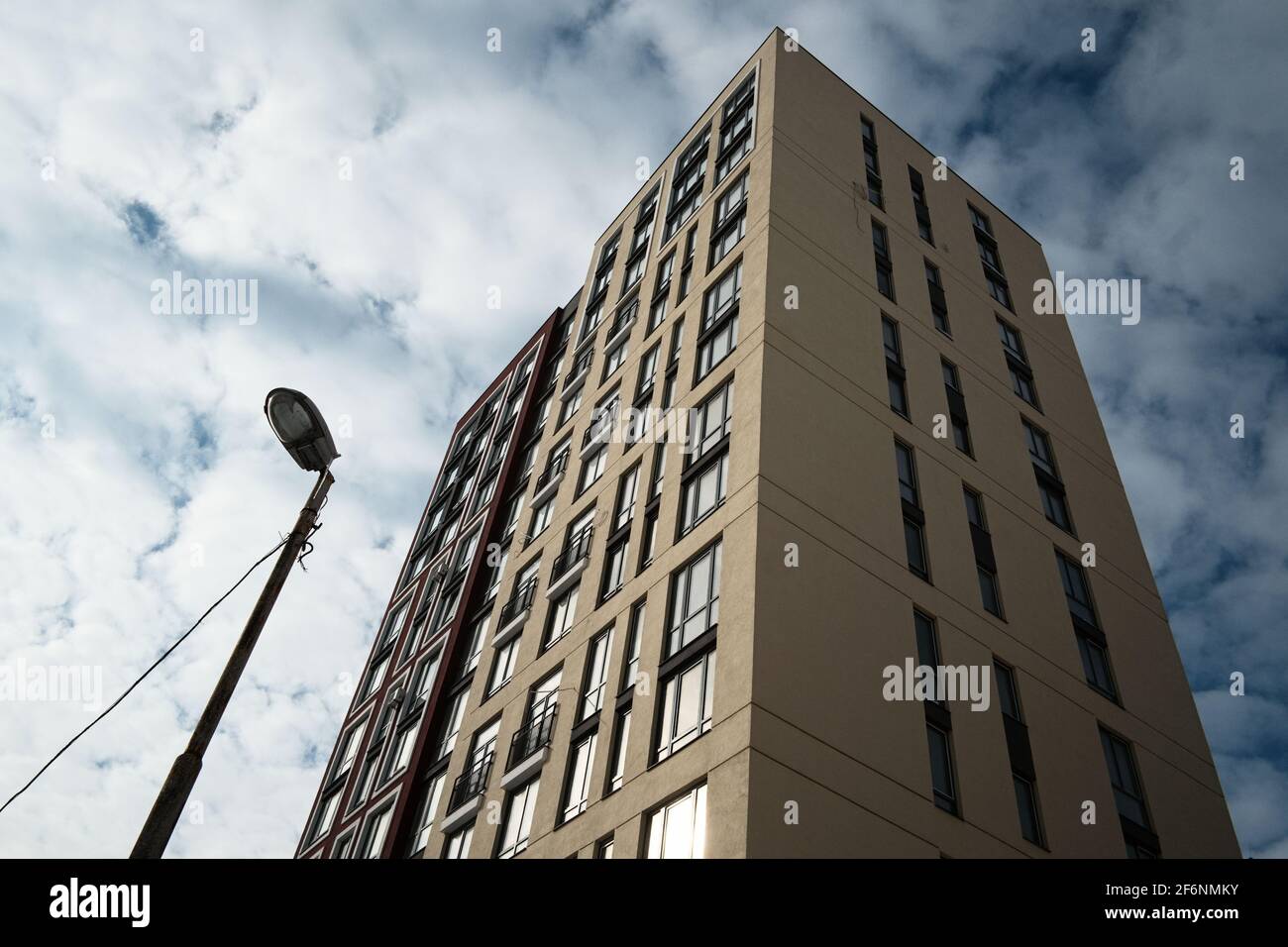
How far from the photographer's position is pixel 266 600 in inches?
347

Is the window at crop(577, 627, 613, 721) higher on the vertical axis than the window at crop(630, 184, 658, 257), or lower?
lower

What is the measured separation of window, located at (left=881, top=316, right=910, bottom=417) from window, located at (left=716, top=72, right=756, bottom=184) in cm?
980

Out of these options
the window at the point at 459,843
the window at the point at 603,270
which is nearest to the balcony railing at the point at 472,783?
the window at the point at 459,843

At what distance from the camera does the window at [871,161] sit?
36438mm

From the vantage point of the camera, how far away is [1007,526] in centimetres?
2802

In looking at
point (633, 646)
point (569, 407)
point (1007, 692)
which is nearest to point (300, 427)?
point (633, 646)

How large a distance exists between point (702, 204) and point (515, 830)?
23708mm

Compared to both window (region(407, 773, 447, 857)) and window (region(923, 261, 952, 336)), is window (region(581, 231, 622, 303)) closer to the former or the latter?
window (region(923, 261, 952, 336))

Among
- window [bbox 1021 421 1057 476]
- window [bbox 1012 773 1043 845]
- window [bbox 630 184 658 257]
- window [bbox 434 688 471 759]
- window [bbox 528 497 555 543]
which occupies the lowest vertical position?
window [bbox 1012 773 1043 845]

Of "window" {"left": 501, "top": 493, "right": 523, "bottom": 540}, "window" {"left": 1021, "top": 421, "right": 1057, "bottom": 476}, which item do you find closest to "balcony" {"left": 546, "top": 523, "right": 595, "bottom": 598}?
"window" {"left": 501, "top": 493, "right": 523, "bottom": 540}

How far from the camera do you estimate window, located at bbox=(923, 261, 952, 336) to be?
33531 millimetres

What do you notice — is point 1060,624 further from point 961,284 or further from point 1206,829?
point 961,284
